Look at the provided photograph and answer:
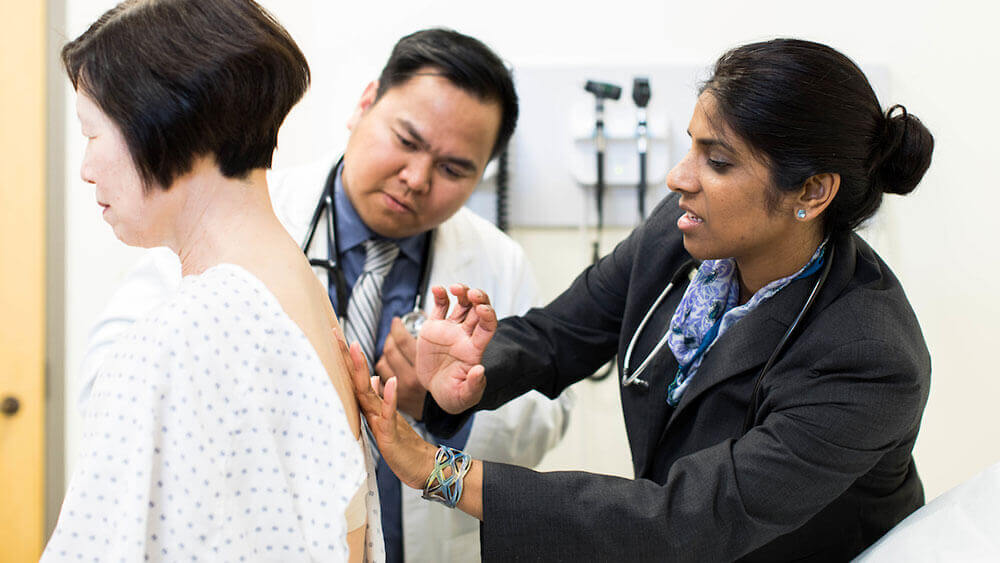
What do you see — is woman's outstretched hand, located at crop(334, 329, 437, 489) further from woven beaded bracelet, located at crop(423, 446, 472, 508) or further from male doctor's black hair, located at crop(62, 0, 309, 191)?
male doctor's black hair, located at crop(62, 0, 309, 191)

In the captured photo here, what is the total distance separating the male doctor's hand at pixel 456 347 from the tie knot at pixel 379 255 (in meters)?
0.36

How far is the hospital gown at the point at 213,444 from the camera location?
0.70m

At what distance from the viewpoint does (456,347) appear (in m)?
1.11

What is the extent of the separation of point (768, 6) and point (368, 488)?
1.43 metres

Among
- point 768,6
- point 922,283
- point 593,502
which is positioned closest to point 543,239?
point 768,6

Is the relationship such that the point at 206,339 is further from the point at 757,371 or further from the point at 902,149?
the point at 902,149

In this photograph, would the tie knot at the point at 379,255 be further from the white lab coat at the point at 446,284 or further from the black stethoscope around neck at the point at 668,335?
the black stethoscope around neck at the point at 668,335

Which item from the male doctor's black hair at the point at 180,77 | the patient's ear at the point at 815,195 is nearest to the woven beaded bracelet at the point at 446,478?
the male doctor's black hair at the point at 180,77

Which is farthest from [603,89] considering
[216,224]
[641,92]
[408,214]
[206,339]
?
[206,339]

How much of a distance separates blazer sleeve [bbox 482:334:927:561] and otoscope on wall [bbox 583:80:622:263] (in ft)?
2.65

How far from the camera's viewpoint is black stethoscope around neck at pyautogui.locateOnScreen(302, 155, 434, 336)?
143cm

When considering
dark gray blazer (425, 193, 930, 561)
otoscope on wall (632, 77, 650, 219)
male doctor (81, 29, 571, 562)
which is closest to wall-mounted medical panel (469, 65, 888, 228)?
otoscope on wall (632, 77, 650, 219)

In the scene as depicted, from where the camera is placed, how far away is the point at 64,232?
6.03 feet

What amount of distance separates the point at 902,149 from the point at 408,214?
771mm
